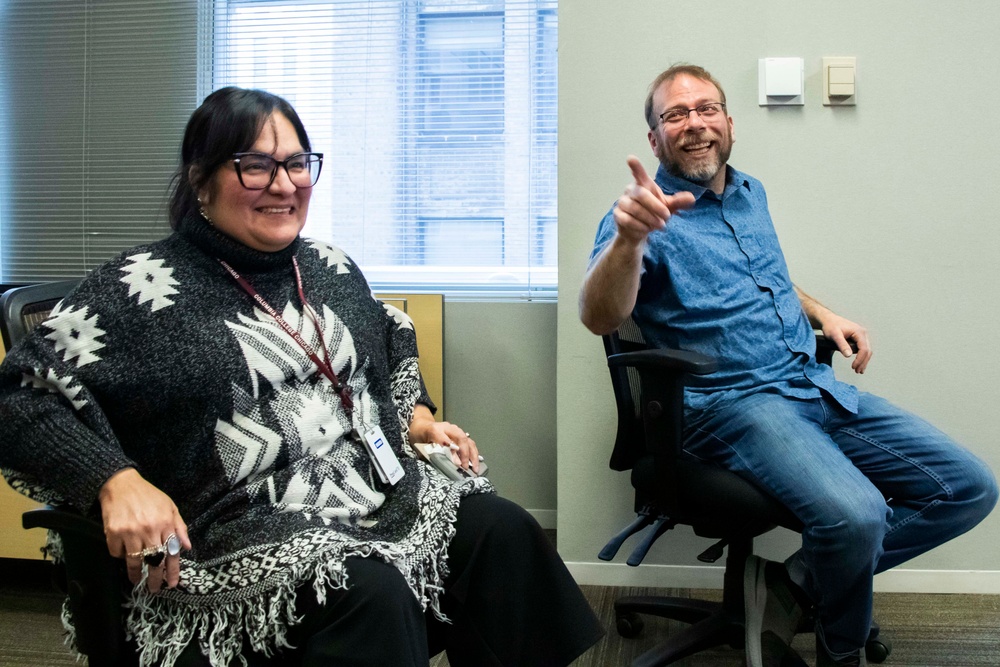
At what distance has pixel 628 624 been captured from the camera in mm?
2137

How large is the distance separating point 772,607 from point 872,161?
117 cm

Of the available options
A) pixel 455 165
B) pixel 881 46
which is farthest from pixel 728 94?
pixel 455 165

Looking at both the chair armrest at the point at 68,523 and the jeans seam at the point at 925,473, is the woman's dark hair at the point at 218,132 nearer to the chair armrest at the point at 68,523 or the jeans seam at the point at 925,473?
the chair armrest at the point at 68,523

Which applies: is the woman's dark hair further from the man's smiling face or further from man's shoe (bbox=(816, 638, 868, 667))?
man's shoe (bbox=(816, 638, 868, 667))

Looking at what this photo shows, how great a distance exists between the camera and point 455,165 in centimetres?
284

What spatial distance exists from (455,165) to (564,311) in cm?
71

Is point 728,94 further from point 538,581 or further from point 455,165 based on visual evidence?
point 538,581

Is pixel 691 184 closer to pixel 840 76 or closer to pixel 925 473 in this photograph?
pixel 840 76

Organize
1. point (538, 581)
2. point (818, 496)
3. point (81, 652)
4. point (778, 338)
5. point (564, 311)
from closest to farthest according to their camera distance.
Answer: point (81, 652)
point (538, 581)
point (818, 496)
point (778, 338)
point (564, 311)

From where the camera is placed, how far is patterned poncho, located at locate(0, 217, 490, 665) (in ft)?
3.78

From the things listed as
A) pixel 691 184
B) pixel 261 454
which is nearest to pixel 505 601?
pixel 261 454

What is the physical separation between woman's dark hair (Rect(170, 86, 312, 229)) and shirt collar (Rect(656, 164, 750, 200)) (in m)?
0.95

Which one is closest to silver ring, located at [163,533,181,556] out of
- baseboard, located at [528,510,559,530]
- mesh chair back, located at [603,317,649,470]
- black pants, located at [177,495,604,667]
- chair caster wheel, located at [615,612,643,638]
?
black pants, located at [177,495,604,667]

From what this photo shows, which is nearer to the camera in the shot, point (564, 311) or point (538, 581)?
point (538, 581)
